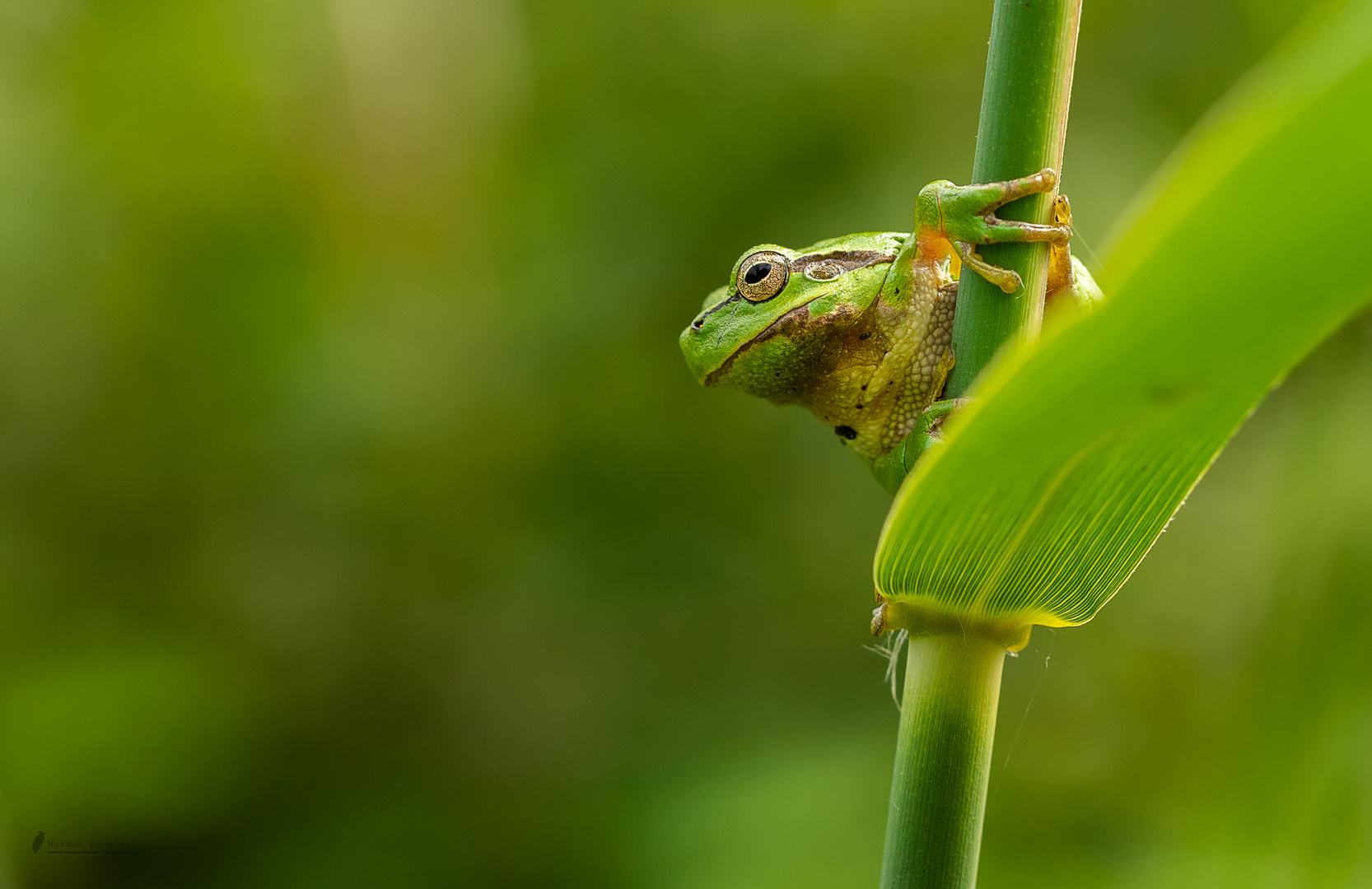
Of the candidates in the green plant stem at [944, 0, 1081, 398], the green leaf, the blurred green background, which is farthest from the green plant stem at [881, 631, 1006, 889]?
the blurred green background

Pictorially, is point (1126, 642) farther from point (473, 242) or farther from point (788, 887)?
point (473, 242)

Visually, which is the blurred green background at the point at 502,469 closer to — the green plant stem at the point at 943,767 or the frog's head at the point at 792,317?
the frog's head at the point at 792,317

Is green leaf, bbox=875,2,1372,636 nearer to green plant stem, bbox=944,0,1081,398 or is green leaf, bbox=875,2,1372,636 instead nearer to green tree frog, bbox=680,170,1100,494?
green plant stem, bbox=944,0,1081,398

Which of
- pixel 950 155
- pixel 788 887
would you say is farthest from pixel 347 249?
pixel 788 887

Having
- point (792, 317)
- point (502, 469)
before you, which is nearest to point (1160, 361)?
point (792, 317)

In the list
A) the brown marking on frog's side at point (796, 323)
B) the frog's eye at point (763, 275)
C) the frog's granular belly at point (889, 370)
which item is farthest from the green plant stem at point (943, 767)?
the frog's eye at point (763, 275)

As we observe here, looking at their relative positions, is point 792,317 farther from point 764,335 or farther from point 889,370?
point 889,370
